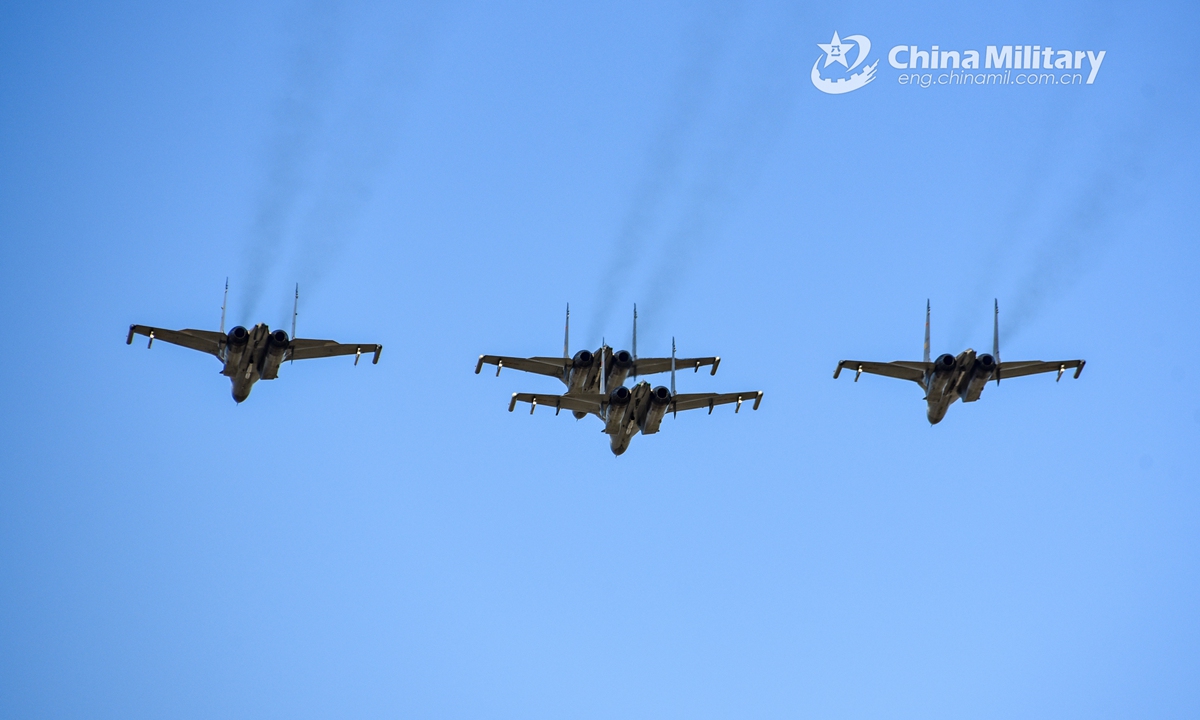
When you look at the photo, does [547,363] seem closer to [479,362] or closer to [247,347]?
[479,362]

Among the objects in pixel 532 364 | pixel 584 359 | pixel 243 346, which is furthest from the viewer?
pixel 532 364

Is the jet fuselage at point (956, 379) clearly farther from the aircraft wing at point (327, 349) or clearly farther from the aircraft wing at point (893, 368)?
the aircraft wing at point (327, 349)

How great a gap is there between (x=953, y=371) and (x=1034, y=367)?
245 inches

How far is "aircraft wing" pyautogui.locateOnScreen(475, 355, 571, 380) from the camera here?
7794 cm

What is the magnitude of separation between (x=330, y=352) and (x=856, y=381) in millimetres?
24615

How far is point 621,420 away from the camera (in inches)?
2729

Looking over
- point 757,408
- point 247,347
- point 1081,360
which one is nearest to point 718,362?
point 757,408

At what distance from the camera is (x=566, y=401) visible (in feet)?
240

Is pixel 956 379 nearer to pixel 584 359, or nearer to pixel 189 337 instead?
pixel 584 359

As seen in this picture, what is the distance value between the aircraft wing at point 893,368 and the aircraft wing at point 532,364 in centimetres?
1312

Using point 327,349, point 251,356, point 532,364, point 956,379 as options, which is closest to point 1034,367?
point 956,379

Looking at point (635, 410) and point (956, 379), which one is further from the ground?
point (956, 379)

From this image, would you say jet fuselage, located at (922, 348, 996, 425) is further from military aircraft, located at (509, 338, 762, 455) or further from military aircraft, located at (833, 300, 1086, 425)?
military aircraft, located at (509, 338, 762, 455)

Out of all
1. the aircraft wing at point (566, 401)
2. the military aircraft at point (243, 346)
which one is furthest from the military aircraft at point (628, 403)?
the military aircraft at point (243, 346)
